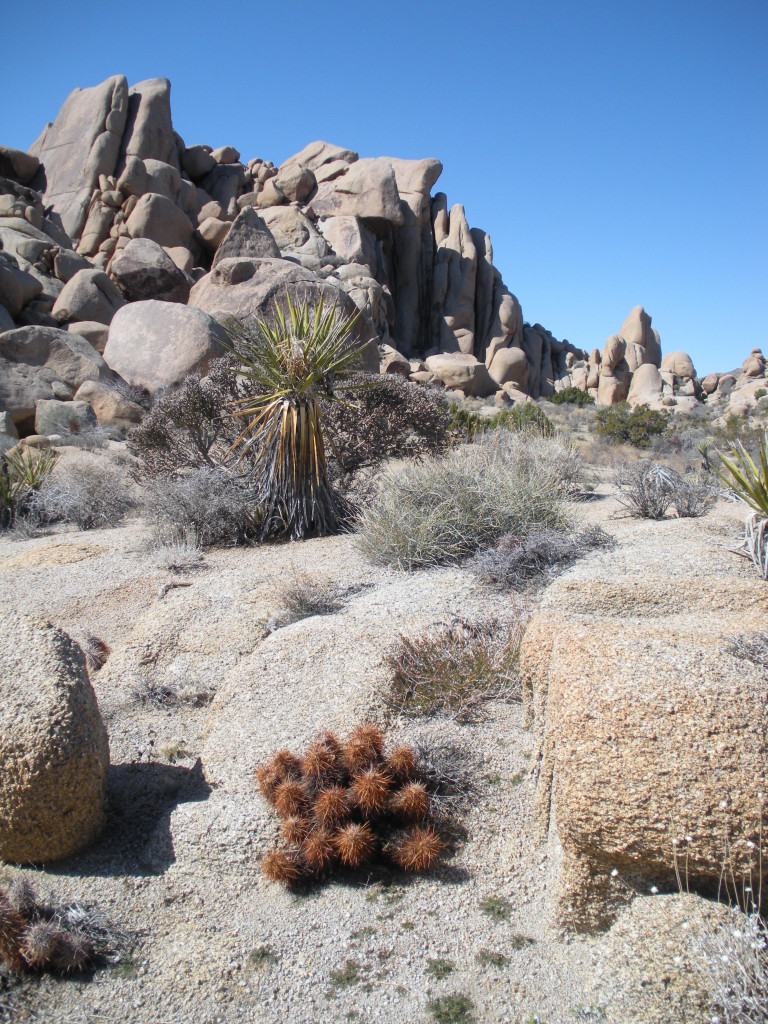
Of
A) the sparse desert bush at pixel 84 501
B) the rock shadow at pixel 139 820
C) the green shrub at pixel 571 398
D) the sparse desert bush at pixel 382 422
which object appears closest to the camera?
the rock shadow at pixel 139 820

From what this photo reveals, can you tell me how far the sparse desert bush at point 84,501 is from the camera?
1150 centimetres

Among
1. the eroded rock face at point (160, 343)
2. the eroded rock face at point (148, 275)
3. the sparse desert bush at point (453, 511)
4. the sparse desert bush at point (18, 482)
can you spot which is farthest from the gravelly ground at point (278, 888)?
the eroded rock face at point (148, 275)

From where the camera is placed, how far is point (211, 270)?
27.7 metres

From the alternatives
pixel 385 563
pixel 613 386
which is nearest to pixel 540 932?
pixel 385 563

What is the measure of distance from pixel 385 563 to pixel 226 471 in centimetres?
337

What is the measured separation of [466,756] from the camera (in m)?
4.29

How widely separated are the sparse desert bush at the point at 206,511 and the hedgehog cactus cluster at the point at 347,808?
556 centimetres

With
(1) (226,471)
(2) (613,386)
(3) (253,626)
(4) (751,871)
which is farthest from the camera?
(2) (613,386)

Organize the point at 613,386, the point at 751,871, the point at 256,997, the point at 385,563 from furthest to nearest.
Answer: the point at 613,386 → the point at 385,563 → the point at 256,997 → the point at 751,871

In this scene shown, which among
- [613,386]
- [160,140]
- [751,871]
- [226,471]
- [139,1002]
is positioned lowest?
[139,1002]

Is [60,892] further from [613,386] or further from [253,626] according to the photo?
[613,386]

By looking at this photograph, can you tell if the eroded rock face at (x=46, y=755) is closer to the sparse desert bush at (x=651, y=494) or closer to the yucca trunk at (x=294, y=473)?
the yucca trunk at (x=294, y=473)

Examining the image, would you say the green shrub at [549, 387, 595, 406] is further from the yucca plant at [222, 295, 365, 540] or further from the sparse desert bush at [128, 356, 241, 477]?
the yucca plant at [222, 295, 365, 540]

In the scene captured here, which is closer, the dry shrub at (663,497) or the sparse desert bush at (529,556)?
the sparse desert bush at (529,556)
